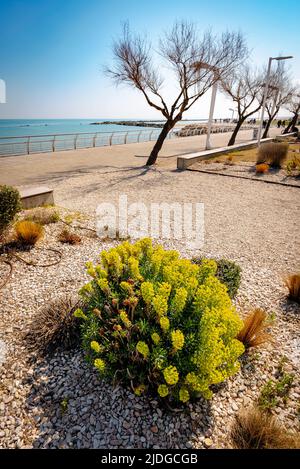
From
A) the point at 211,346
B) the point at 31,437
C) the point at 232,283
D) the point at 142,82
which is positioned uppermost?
the point at 142,82

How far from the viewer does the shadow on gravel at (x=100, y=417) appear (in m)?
1.99

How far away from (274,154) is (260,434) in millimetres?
13173

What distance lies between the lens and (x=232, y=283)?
365 cm

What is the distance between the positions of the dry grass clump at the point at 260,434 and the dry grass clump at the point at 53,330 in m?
1.73

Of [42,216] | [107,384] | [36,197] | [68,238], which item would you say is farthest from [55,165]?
[107,384]

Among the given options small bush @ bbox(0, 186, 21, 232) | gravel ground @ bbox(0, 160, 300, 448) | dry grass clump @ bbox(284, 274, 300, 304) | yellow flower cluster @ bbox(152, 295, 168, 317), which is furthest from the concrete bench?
dry grass clump @ bbox(284, 274, 300, 304)

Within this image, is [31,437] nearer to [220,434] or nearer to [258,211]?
[220,434]

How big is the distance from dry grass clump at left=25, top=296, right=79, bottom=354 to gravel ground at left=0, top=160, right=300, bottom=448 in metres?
0.10

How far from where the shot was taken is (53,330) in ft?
9.19

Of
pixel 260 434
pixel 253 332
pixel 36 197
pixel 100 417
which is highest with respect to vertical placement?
pixel 36 197

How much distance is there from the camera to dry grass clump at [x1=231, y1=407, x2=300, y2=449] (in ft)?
6.34

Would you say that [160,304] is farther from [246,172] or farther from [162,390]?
[246,172]
